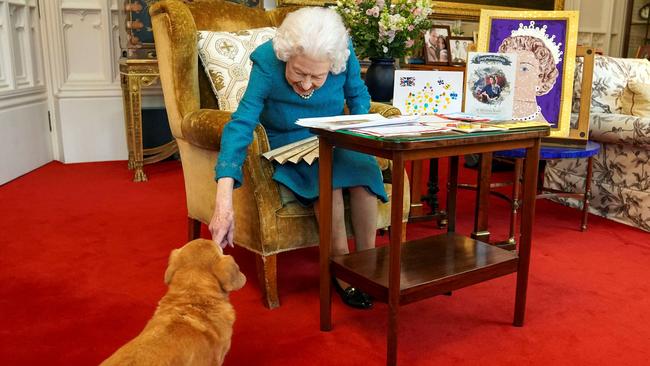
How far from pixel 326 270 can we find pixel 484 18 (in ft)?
5.17

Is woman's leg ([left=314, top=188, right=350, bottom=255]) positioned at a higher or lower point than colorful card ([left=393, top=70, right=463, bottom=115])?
lower

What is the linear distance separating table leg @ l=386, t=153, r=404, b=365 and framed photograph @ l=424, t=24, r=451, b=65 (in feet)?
11.7

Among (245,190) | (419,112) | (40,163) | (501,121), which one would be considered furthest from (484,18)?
(40,163)

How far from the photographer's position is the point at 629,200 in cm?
333

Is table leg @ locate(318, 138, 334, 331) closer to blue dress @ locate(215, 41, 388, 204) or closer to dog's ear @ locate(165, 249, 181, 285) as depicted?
blue dress @ locate(215, 41, 388, 204)

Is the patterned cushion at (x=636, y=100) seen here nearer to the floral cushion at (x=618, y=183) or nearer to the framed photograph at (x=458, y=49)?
the floral cushion at (x=618, y=183)

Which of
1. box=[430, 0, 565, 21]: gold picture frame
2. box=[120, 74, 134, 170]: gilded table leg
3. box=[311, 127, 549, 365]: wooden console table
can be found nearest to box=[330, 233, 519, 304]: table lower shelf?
box=[311, 127, 549, 365]: wooden console table

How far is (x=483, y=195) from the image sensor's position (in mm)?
2637

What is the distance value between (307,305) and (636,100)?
241 cm

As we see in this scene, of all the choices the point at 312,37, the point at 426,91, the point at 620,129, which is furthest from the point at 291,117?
the point at 620,129

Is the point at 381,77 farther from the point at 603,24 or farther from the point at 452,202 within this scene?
the point at 603,24

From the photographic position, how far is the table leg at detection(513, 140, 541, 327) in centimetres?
193

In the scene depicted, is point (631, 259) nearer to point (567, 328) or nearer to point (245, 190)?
point (567, 328)

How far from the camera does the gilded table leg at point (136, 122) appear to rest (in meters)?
3.97
